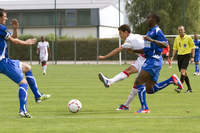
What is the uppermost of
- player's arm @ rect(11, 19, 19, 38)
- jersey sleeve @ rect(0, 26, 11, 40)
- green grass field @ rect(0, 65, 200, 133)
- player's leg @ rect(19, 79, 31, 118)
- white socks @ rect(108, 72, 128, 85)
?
player's arm @ rect(11, 19, 19, 38)

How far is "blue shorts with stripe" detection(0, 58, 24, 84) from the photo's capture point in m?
9.04

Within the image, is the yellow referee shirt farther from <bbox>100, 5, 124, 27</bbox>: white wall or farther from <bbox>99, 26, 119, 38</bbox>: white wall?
<bbox>100, 5, 124, 27</bbox>: white wall

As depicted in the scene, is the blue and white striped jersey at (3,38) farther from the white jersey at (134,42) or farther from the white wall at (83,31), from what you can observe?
the white wall at (83,31)

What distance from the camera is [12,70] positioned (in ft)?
29.7

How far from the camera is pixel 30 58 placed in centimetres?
4403

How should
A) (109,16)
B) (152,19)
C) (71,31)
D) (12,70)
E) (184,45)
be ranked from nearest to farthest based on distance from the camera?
(12,70) < (152,19) < (184,45) < (71,31) < (109,16)

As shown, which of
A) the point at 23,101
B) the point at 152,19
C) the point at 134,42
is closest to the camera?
the point at 23,101

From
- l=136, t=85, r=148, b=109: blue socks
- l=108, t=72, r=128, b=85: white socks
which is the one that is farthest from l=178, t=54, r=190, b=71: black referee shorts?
l=136, t=85, r=148, b=109: blue socks

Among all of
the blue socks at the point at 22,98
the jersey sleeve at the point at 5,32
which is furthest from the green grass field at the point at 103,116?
the jersey sleeve at the point at 5,32

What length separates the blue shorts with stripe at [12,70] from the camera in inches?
356

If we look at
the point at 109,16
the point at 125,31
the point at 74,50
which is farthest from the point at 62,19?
the point at 125,31

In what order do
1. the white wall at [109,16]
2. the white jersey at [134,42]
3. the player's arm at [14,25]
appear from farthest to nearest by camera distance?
1. the white wall at [109,16]
2. the white jersey at [134,42]
3. the player's arm at [14,25]

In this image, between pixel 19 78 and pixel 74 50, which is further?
pixel 74 50

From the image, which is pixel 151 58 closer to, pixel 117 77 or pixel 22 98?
pixel 117 77
